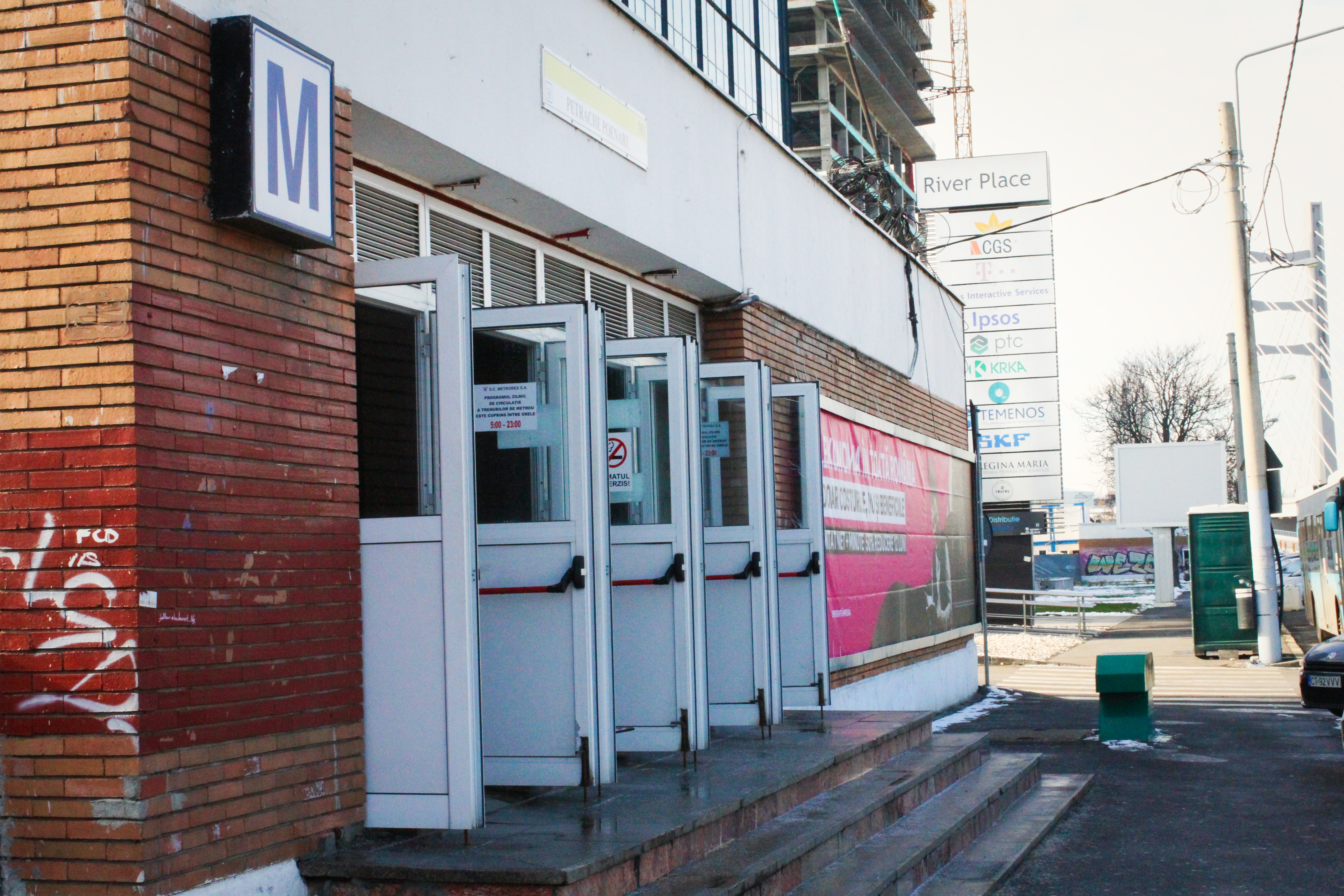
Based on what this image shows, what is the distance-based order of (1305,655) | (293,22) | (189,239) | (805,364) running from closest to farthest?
1. (189,239)
2. (293,22)
3. (1305,655)
4. (805,364)

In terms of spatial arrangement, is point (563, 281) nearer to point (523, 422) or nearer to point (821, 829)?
point (523, 422)

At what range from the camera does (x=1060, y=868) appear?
8.01m

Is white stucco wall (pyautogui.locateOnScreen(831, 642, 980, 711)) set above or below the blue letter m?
below

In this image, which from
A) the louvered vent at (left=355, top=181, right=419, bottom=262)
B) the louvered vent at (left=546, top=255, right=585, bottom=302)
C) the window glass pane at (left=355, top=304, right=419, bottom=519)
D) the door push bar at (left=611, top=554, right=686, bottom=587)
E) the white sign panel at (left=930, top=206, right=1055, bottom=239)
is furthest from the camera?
the white sign panel at (left=930, top=206, right=1055, bottom=239)

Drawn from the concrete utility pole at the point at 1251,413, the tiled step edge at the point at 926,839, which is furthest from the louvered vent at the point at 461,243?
the concrete utility pole at the point at 1251,413

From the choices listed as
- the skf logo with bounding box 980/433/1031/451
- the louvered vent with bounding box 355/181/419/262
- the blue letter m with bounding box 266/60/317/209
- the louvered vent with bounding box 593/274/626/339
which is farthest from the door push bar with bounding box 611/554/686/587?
the skf logo with bounding box 980/433/1031/451

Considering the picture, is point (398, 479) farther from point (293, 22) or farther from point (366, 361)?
point (293, 22)

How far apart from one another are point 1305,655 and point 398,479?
8160 mm

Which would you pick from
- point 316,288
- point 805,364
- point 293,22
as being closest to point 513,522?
point 316,288

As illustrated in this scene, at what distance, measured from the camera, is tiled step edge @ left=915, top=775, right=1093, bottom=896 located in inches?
290

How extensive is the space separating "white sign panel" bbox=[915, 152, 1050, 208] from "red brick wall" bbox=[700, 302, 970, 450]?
1579cm

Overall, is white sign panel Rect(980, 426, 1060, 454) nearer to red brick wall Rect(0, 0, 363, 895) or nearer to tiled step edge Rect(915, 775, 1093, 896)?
tiled step edge Rect(915, 775, 1093, 896)

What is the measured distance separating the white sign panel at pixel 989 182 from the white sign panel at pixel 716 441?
82.7 feet

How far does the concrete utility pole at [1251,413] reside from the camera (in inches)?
802
